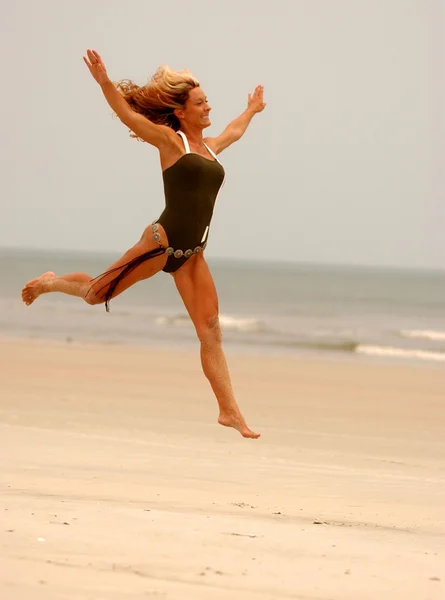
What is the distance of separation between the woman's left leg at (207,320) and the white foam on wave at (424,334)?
19.3 metres

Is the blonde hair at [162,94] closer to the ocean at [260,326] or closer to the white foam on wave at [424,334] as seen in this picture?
the ocean at [260,326]

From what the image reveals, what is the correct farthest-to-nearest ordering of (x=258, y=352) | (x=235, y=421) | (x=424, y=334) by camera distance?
(x=424, y=334), (x=258, y=352), (x=235, y=421)

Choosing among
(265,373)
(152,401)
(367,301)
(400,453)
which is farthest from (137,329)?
(367,301)

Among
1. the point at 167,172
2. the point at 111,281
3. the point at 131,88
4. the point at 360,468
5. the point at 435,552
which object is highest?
the point at 131,88

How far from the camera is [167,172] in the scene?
5.68m

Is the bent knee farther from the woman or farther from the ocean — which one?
the ocean

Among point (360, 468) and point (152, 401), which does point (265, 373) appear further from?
point (360, 468)

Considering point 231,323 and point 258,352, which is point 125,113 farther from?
point 231,323

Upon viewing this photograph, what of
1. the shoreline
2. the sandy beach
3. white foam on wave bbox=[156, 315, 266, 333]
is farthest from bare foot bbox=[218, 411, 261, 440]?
white foam on wave bbox=[156, 315, 266, 333]

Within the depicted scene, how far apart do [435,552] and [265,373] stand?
34.9ft

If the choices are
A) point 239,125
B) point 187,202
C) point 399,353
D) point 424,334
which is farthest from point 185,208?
point 424,334

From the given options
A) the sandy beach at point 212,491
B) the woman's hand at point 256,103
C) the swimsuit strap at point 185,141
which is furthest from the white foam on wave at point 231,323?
the swimsuit strap at point 185,141

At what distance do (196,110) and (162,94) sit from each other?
0.21 metres

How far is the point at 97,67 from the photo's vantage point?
541cm
